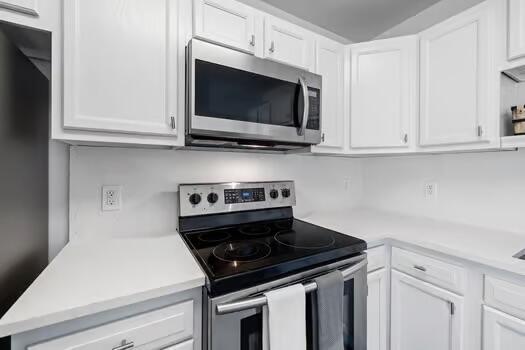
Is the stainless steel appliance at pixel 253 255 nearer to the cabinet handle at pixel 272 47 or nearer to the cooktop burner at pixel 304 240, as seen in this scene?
the cooktop burner at pixel 304 240

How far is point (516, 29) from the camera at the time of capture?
3.78 feet

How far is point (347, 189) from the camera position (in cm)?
219

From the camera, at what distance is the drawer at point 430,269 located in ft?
3.74

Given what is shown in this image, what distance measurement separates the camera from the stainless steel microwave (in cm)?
107

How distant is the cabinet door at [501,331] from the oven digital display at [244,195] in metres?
1.20

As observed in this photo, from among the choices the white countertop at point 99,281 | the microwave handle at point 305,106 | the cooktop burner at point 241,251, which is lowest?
the white countertop at point 99,281

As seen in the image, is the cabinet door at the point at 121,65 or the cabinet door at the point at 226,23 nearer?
the cabinet door at the point at 121,65

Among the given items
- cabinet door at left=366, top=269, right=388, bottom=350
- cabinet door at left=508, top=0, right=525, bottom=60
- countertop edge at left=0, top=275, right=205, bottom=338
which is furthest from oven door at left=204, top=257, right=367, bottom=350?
cabinet door at left=508, top=0, right=525, bottom=60

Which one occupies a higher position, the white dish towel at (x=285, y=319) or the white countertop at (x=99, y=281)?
the white countertop at (x=99, y=281)

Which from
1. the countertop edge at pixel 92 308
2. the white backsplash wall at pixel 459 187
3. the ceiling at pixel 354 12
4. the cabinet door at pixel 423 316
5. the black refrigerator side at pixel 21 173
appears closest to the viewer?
the countertop edge at pixel 92 308

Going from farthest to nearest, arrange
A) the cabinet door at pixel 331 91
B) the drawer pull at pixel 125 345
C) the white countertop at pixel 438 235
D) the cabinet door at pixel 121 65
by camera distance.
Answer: the cabinet door at pixel 331 91 → the white countertop at pixel 438 235 → the cabinet door at pixel 121 65 → the drawer pull at pixel 125 345

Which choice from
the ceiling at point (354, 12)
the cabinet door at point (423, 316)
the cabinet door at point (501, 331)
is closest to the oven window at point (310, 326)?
the cabinet door at point (423, 316)

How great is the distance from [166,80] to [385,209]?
194 cm

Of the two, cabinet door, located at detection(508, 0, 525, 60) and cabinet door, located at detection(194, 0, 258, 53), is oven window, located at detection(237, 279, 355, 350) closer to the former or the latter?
cabinet door, located at detection(194, 0, 258, 53)
